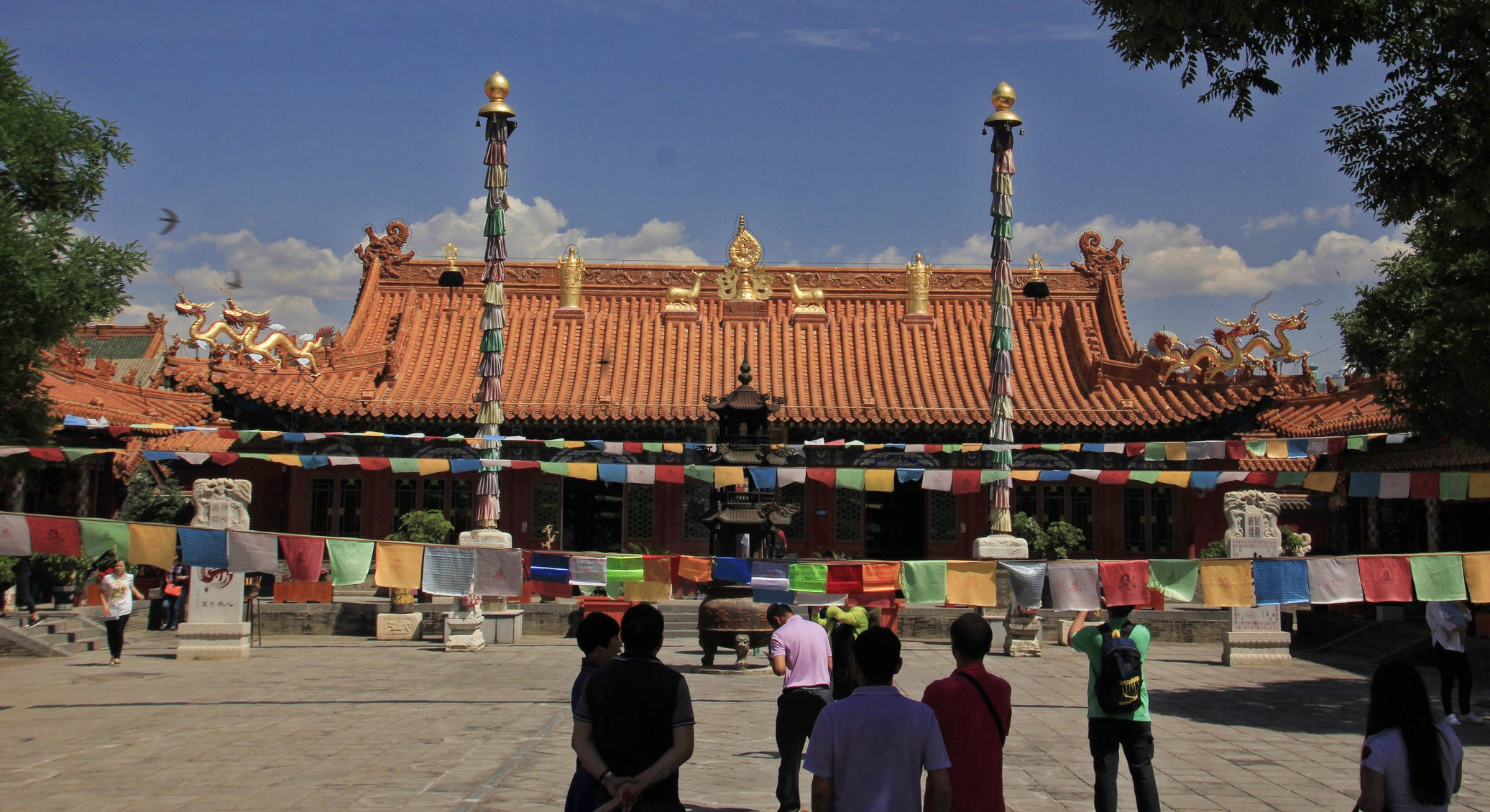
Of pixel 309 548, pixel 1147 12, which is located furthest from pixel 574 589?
pixel 1147 12

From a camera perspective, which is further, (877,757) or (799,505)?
(799,505)

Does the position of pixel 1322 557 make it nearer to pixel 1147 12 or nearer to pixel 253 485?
pixel 1147 12

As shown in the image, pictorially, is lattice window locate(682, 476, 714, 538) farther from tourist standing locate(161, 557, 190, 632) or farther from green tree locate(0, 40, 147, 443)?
green tree locate(0, 40, 147, 443)

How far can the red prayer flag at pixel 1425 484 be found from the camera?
1716cm

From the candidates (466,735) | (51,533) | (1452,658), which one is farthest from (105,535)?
(1452,658)

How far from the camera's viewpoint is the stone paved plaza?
8.89 meters

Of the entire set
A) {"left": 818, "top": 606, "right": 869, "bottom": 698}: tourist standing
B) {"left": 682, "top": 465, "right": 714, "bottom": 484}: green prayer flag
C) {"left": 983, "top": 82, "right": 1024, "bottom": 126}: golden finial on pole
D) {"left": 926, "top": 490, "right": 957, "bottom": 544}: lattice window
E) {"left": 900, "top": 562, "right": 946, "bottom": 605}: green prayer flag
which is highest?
{"left": 983, "top": 82, "right": 1024, "bottom": 126}: golden finial on pole

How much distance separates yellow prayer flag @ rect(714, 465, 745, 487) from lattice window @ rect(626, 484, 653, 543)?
31.3 feet

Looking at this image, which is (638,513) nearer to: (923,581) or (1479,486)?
(923,581)

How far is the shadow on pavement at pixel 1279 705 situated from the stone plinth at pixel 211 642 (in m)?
12.8

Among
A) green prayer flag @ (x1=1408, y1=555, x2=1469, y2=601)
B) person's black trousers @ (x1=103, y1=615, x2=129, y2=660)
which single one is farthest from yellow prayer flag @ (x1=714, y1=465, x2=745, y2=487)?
green prayer flag @ (x1=1408, y1=555, x2=1469, y2=601)

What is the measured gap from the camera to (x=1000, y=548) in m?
20.1

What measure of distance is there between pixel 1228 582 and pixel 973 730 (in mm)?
9140

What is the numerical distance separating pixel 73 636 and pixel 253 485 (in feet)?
28.1
